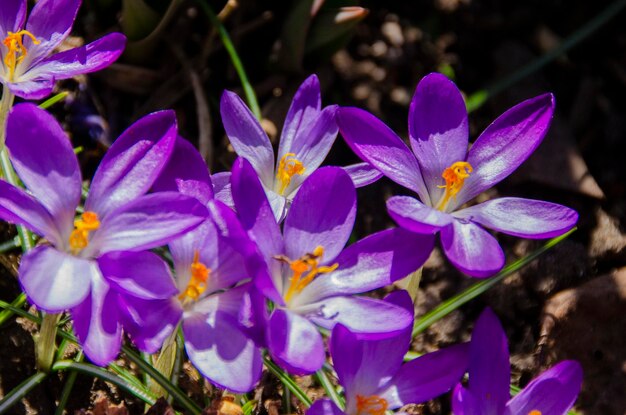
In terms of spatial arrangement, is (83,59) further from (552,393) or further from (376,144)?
(552,393)

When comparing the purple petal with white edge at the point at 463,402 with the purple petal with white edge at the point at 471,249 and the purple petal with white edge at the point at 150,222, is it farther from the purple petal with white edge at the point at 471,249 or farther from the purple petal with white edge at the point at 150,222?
the purple petal with white edge at the point at 150,222

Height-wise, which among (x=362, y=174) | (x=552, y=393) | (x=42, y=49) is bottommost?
(x=552, y=393)

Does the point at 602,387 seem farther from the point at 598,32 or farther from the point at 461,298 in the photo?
the point at 598,32

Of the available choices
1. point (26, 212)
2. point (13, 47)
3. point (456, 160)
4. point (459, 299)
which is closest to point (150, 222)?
point (26, 212)

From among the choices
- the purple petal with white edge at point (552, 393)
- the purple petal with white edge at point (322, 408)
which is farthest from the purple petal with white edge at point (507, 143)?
the purple petal with white edge at point (322, 408)

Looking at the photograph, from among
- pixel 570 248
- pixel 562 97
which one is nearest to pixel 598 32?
pixel 562 97

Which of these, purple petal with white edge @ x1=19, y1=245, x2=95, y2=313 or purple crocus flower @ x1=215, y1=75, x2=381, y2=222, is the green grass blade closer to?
purple crocus flower @ x1=215, y1=75, x2=381, y2=222
